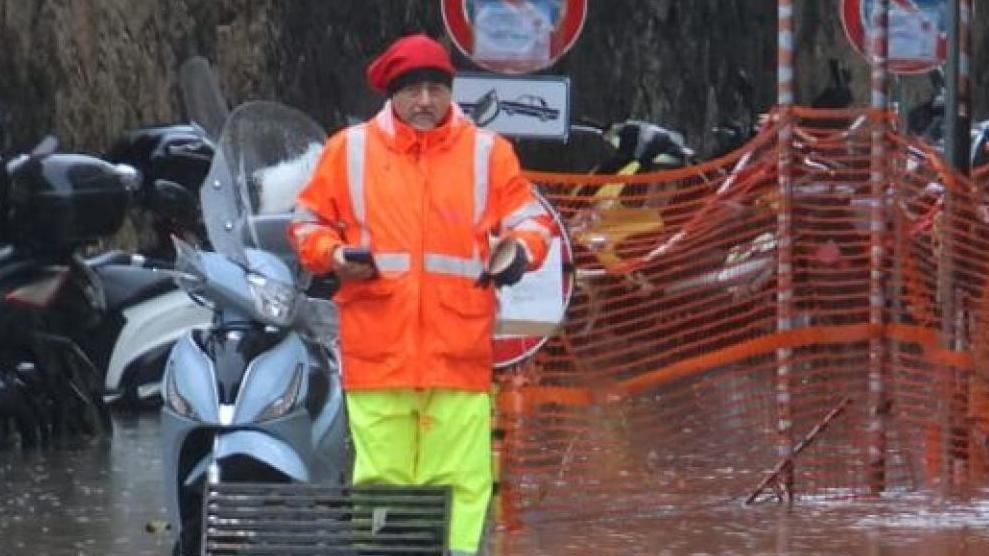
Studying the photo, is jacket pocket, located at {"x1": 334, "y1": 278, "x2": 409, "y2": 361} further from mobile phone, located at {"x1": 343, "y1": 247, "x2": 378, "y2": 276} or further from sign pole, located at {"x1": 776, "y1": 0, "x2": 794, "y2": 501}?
sign pole, located at {"x1": 776, "y1": 0, "x2": 794, "y2": 501}

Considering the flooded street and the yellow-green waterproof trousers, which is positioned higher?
the yellow-green waterproof trousers

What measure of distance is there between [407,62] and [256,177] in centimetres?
150

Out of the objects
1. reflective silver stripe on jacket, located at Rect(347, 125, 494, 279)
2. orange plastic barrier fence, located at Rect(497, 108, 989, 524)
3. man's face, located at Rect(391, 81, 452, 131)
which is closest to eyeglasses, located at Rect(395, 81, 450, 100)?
man's face, located at Rect(391, 81, 452, 131)

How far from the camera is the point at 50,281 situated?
17016 mm

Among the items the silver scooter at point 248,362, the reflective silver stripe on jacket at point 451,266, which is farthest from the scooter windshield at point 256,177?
the reflective silver stripe on jacket at point 451,266

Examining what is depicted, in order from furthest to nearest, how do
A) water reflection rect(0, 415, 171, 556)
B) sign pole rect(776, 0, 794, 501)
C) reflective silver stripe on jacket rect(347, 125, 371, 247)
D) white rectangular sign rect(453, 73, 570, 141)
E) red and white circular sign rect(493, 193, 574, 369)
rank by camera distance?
white rectangular sign rect(453, 73, 570, 141) < sign pole rect(776, 0, 794, 501) < water reflection rect(0, 415, 171, 556) < red and white circular sign rect(493, 193, 574, 369) < reflective silver stripe on jacket rect(347, 125, 371, 247)

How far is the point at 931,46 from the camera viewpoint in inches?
864

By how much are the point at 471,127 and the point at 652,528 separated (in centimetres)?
362

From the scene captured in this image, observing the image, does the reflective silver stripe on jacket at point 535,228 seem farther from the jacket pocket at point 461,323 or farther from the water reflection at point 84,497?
the water reflection at point 84,497

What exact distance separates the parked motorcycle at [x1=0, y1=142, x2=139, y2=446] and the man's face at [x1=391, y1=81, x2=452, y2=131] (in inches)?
288

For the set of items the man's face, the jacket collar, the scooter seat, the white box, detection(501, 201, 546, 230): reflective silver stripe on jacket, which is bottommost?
the scooter seat

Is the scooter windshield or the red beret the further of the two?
the scooter windshield

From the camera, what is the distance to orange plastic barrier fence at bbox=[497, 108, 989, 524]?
13.6 meters

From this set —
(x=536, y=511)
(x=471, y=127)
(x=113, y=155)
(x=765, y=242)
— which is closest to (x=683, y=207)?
(x=765, y=242)
